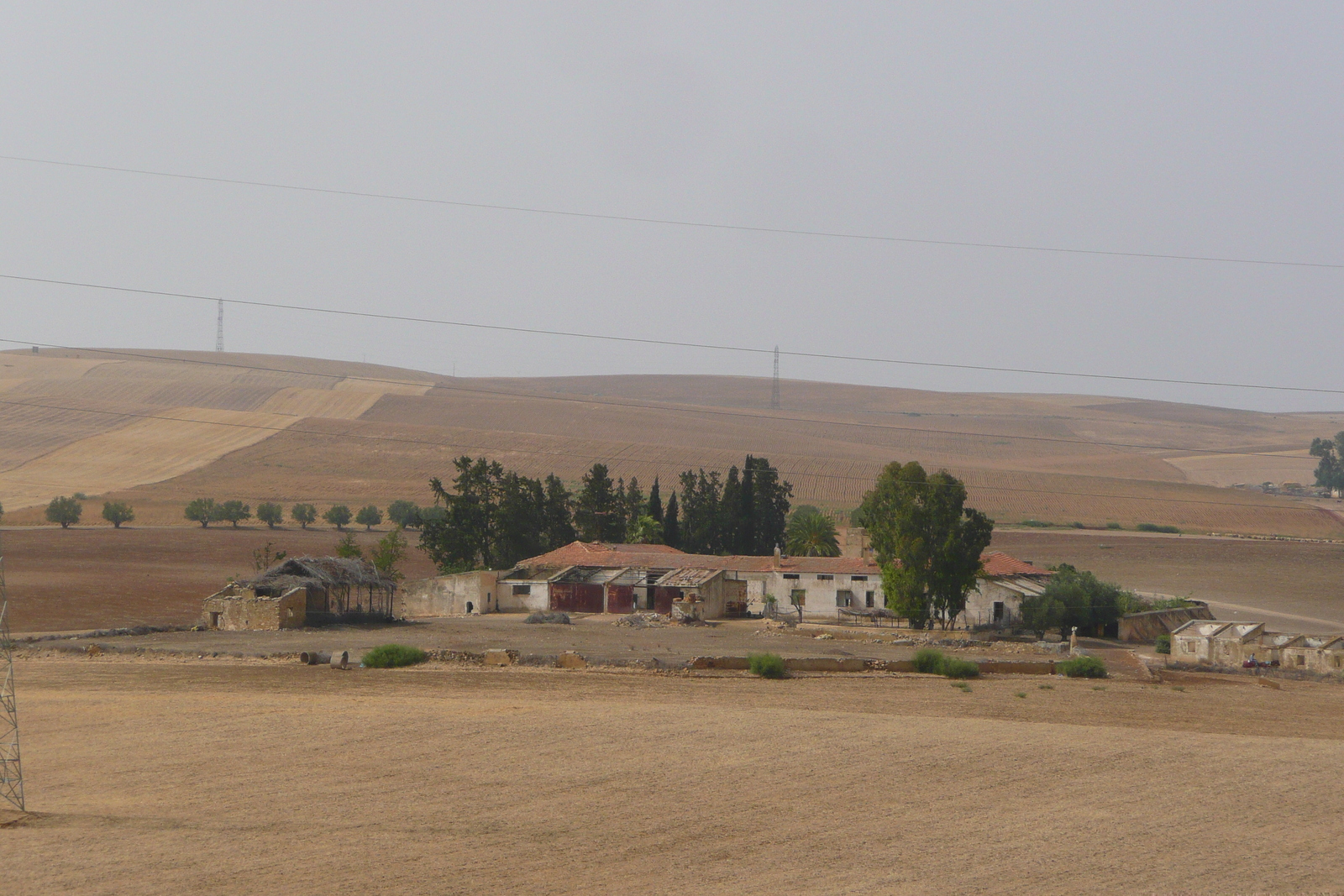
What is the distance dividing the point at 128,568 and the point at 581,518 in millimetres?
29341

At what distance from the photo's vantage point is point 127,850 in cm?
1549

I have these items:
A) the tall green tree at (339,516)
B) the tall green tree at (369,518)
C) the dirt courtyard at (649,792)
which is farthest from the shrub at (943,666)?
the tall green tree at (369,518)

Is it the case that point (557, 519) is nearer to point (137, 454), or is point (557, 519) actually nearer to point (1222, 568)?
point (1222, 568)

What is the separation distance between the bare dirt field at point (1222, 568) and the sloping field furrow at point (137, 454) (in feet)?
282

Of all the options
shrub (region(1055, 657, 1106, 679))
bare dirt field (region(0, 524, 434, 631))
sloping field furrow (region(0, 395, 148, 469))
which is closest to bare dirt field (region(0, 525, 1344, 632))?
bare dirt field (region(0, 524, 434, 631))

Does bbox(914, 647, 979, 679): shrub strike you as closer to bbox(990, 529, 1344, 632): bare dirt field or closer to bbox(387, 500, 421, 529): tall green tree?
bbox(990, 529, 1344, 632): bare dirt field

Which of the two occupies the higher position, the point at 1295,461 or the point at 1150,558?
the point at 1295,461

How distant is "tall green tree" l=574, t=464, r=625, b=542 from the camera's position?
263 feet

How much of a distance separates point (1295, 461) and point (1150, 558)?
10361 cm

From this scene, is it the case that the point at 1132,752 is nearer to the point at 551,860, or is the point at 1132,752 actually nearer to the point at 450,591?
the point at 551,860

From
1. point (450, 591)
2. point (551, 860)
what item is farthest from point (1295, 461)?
point (551, 860)

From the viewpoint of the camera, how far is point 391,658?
36844mm

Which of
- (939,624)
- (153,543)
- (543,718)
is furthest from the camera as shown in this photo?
(153,543)

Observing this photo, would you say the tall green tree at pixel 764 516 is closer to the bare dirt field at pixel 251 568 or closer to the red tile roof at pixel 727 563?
the red tile roof at pixel 727 563
